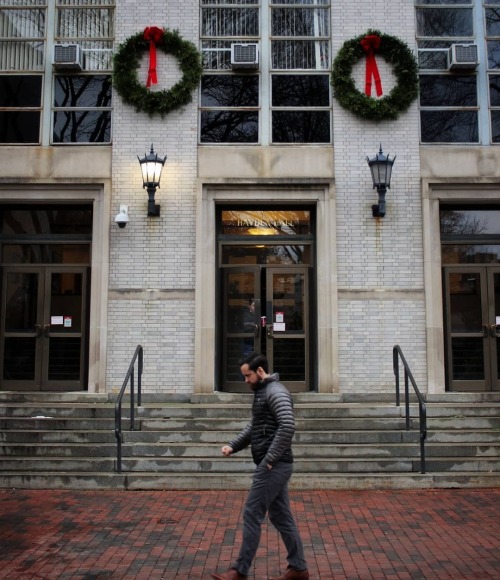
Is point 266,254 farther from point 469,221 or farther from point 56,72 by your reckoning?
point 56,72

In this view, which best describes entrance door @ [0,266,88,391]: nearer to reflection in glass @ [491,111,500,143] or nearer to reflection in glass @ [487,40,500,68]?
reflection in glass @ [491,111,500,143]

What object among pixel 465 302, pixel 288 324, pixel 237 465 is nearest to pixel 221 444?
pixel 237 465

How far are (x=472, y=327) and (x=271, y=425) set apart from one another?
719cm

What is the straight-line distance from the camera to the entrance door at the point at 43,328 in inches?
436

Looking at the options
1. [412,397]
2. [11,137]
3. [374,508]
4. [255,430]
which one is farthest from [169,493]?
[11,137]

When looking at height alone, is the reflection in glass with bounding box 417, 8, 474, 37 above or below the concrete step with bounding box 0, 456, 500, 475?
above

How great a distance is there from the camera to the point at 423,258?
1075 cm

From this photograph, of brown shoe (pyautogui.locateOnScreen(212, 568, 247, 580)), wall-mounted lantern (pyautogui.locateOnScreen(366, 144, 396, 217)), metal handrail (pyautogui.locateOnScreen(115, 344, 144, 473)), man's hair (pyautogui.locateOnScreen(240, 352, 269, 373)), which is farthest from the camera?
wall-mounted lantern (pyautogui.locateOnScreen(366, 144, 396, 217))

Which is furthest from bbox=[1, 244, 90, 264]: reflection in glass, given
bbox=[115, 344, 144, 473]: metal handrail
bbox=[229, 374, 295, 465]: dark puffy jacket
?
bbox=[229, 374, 295, 465]: dark puffy jacket

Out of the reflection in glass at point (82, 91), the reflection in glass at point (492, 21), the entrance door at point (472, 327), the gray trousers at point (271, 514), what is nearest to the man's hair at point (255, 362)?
the gray trousers at point (271, 514)

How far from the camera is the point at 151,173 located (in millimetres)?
10570

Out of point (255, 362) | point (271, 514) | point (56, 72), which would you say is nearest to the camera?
point (271, 514)

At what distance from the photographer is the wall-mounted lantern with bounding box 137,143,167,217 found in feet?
34.6

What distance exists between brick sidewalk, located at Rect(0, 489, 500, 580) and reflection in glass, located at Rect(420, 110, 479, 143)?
6.38 meters
